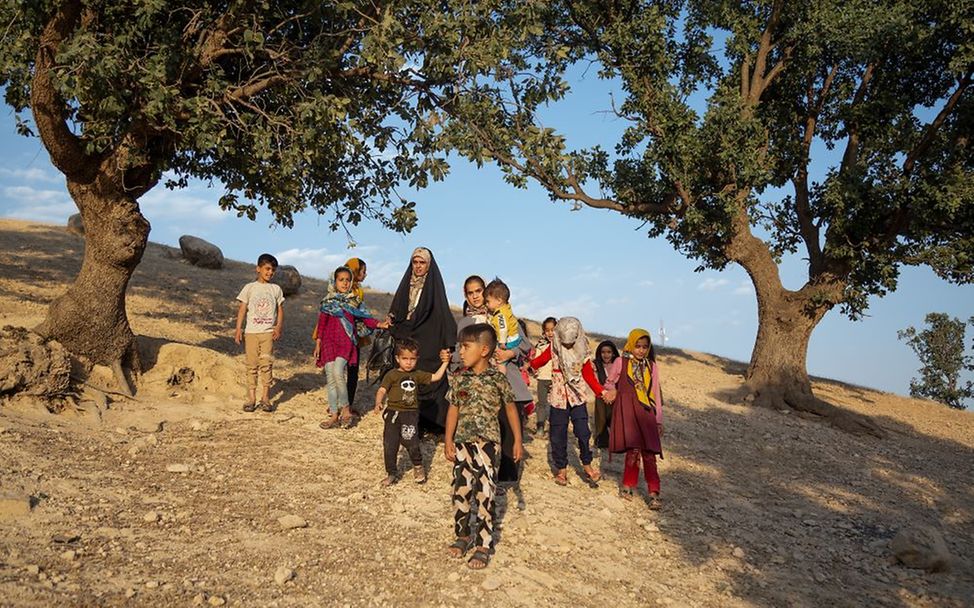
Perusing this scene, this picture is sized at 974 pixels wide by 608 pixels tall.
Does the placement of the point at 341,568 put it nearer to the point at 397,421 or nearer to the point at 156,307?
the point at 397,421

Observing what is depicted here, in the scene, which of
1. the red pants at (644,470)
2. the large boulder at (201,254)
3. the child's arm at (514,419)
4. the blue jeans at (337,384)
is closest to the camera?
the child's arm at (514,419)

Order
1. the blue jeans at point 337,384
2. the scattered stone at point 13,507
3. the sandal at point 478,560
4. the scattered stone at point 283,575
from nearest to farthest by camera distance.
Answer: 1. the scattered stone at point 283,575
2. the scattered stone at point 13,507
3. the sandal at point 478,560
4. the blue jeans at point 337,384

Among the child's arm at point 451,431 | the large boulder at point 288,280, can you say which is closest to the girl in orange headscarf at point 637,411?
the child's arm at point 451,431

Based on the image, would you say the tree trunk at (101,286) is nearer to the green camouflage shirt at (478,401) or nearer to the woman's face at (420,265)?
the woman's face at (420,265)

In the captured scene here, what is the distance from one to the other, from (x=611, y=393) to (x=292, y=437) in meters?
3.87

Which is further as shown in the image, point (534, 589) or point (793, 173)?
point (793, 173)

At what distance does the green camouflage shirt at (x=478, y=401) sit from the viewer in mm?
6102

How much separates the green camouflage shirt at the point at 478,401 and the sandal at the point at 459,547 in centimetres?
78

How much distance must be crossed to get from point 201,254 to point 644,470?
71.1 feet

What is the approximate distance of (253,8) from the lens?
977cm

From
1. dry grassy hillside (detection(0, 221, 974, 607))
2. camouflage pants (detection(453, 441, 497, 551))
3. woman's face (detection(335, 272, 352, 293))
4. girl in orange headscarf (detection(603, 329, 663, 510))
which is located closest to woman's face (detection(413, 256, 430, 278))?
woman's face (detection(335, 272, 352, 293))

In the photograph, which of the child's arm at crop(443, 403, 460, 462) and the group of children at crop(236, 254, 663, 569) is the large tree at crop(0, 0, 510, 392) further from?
the child's arm at crop(443, 403, 460, 462)

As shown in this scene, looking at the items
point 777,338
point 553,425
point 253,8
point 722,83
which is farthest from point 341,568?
point 722,83

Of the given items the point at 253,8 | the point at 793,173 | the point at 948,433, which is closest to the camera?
the point at 253,8
